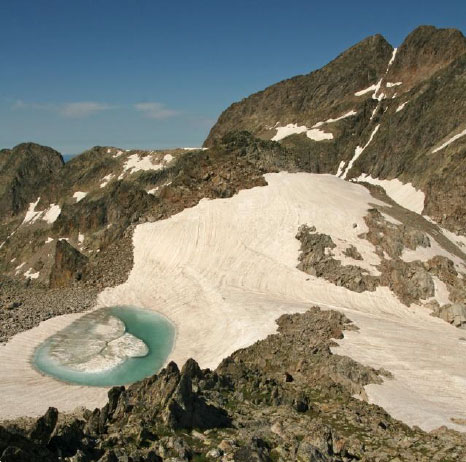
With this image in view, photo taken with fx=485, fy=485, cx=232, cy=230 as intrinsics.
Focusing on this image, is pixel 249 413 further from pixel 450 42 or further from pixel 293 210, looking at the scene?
pixel 450 42

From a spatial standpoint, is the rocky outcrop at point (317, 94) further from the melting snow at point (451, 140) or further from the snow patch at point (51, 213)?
the snow patch at point (51, 213)

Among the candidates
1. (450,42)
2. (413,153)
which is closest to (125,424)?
(413,153)

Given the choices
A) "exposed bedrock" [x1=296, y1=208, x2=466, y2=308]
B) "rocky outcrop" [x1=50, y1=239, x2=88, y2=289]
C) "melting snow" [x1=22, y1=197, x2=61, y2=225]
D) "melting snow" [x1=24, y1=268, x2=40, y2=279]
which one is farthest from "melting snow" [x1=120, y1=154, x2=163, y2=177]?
"exposed bedrock" [x1=296, y1=208, x2=466, y2=308]

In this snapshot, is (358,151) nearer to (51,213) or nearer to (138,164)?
(138,164)

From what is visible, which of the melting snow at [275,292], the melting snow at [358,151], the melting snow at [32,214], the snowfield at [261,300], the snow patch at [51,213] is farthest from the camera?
the melting snow at [32,214]

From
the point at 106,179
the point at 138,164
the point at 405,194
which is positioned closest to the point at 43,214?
the point at 106,179

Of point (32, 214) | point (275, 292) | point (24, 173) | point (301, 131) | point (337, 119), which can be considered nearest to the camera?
point (275, 292)

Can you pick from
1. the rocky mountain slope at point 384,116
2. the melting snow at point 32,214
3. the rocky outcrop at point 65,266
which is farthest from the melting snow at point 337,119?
the rocky outcrop at point 65,266
